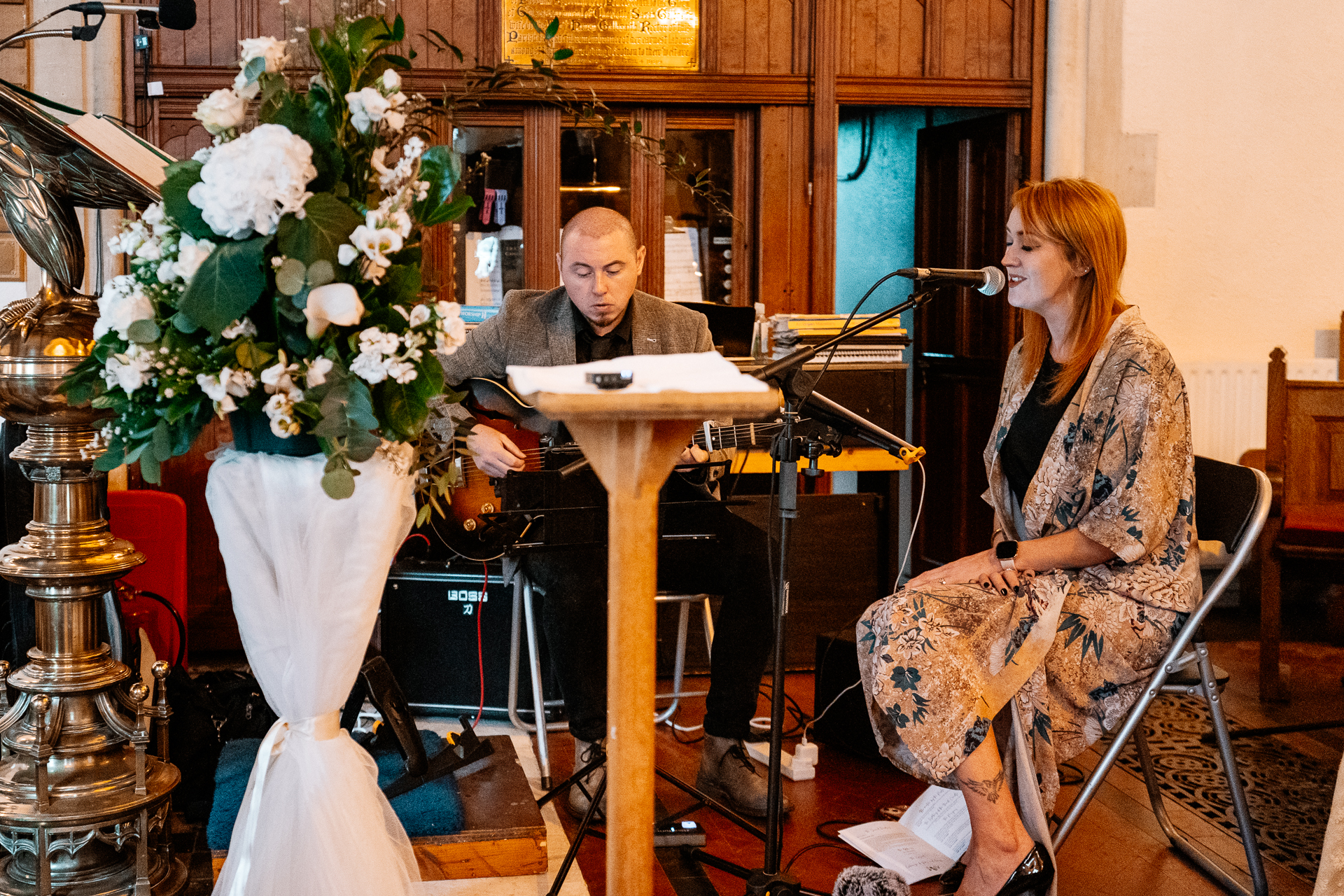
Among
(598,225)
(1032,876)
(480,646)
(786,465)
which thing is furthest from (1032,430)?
(480,646)

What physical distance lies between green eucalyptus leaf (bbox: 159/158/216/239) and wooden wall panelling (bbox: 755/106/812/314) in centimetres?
356

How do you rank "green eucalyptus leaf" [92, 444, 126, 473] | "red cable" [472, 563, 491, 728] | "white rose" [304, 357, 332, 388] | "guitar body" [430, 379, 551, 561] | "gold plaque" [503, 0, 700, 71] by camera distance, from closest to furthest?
"white rose" [304, 357, 332, 388], "green eucalyptus leaf" [92, 444, 126, 473], "guitar body" [430, 379, 551, 561], "red cable" [472, 563, 491, 728], "gold plaque" [503, 0, 700, 71]

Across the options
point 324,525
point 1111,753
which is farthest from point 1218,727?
point 324,525

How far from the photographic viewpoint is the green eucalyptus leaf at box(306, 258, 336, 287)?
157 cm

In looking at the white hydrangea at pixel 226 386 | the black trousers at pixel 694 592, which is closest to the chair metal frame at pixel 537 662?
the black trousers at pixel 694 592

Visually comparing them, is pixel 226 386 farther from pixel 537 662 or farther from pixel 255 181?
pixel 537 662

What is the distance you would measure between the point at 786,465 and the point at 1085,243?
37.5 inches

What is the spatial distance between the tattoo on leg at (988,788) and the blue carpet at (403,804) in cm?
101

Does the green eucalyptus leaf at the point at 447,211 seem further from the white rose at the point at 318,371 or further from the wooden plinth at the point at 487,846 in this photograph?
the wooden plinth at the point at 487,846

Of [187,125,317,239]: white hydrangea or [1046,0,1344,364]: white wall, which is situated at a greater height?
[1046,0,1344,364]: white wall

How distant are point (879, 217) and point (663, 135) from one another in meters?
1.80

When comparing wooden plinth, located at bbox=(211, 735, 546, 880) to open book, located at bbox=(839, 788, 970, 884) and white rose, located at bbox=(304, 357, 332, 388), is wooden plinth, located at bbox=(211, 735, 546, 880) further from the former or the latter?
white rose, located at bbox=(304, 357, 332, 388)

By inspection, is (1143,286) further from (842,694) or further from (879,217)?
(842,694)

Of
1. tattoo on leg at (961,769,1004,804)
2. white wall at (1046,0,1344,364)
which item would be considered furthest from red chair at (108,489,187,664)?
white wall at (1046,0,1344,364)
